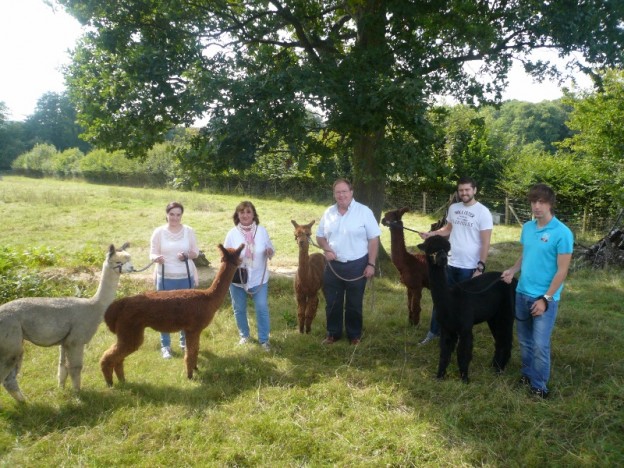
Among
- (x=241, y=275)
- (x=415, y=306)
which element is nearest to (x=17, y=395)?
(x=241, y=275)

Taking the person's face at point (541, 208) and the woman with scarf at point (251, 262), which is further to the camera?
the woman with scarf at point (251, 262)

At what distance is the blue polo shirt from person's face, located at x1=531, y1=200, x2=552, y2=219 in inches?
3.5

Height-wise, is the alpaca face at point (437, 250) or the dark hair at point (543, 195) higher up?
the dark hair at point (543, 195)

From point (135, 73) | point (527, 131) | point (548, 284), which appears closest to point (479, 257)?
point (548, 284)

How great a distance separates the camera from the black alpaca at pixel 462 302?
424 cm

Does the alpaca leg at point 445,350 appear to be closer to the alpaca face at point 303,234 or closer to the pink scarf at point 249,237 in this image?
the alpaca face at point 303,234

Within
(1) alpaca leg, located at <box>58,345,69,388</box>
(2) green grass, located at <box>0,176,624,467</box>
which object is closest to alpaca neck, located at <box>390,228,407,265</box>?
(2) green grass, located at <box>0,176,624,467</box>

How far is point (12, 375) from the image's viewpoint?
387 centimetres

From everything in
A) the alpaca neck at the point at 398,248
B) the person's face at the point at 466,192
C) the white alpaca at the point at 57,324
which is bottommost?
the white alpaca at the point at 57,324

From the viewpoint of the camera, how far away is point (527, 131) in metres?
48.2

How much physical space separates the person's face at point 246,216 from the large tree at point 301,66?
2158 mm

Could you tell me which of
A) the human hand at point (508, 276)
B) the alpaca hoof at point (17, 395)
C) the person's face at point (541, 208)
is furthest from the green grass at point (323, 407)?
the person's face at point (541, 208)

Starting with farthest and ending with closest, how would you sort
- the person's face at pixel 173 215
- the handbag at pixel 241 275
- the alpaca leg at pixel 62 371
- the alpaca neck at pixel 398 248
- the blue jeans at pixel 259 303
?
the alpaca neck at pixel 398 248 → the blue jeans at pixel 259 303 → the handbag at pixel 241 275 → the person's face at pixel 173 215 → the alpaca leg at pixel 62 371

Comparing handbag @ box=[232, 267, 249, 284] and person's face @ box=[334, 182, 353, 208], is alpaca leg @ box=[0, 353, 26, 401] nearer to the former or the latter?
handbag @ box=[232, 267, 249, 284]
